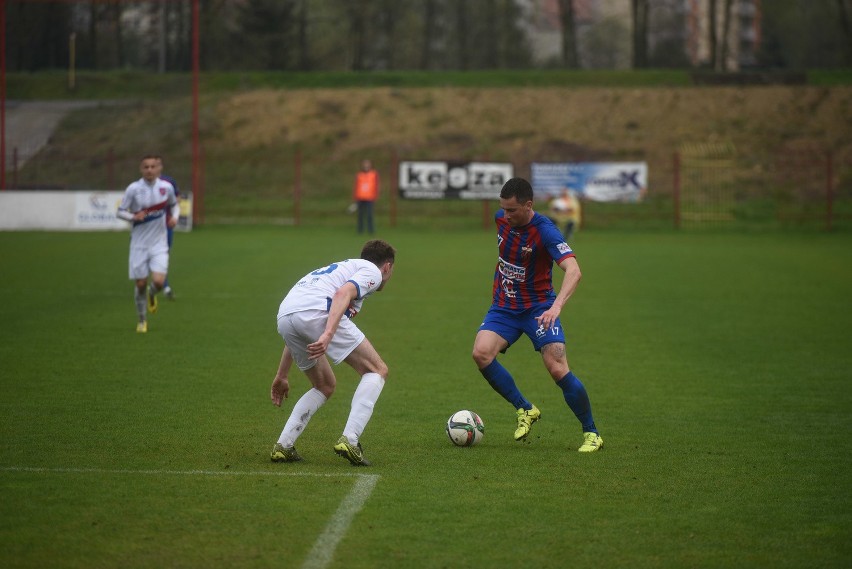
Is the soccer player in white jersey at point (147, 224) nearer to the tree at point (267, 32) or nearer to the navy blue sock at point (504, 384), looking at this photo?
the navy blue sock at point (504, 384)

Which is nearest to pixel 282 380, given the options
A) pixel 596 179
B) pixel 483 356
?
pixel 483 356

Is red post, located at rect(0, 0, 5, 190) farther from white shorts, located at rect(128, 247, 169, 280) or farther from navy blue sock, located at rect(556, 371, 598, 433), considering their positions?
navy blue sock, located at rect(556, 371, 598, 433)

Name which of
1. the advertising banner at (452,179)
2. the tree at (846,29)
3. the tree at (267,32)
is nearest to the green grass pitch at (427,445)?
the advertising banner at (452,179)

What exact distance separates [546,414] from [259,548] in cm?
430

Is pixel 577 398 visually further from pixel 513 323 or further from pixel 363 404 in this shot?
pixel 363 404

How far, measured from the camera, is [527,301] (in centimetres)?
820

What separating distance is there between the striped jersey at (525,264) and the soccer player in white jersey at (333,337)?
3.98ft

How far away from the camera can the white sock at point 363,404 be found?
7270 millimetres

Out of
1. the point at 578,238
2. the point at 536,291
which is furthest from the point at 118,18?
the point at 536,291

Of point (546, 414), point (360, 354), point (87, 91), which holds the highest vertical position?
point (87, 91)

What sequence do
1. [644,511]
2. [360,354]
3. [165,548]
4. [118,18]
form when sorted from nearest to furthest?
1. [165,548]
2. [644,511]
3. [360,354]
4. [118,18]

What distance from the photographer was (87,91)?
154 ft

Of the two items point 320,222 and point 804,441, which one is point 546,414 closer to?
point 804,441

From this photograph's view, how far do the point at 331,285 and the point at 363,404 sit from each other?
0.84 meters
